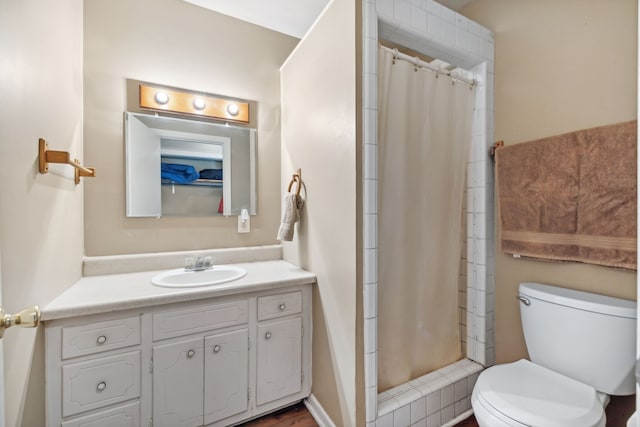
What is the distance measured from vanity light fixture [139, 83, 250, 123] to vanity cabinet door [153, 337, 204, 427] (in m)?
1.38

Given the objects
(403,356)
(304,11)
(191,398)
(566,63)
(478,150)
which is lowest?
(191,398)

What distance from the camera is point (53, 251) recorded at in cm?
123

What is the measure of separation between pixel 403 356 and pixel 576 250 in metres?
0.98

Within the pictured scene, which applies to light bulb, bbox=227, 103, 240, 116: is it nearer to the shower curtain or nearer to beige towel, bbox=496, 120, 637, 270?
the shower curtain

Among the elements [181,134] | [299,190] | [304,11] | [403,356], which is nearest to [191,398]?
[403,356]

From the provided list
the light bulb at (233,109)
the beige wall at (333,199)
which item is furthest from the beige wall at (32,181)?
the beige wall at (333,199)

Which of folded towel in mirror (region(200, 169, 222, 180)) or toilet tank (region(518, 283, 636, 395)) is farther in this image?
folded towel in mirror (region(200, 169, 222, 180))

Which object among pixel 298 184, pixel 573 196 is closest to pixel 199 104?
pixel 298 184

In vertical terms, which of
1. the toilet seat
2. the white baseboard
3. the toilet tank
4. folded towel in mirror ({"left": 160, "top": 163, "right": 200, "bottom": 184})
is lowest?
the white baseboard

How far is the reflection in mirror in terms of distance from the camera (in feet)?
5.74

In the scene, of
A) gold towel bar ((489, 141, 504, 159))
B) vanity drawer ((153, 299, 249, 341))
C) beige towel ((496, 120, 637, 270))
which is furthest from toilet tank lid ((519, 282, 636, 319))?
vanity drawer ((153, 299, 249, 341))

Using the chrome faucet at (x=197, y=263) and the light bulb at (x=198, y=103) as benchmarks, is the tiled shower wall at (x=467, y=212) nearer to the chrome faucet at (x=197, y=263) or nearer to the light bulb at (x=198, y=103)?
the chrome faucet at (x=197, y=263)

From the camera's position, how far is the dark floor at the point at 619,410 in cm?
125

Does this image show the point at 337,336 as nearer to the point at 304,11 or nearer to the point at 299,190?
the point at 299,190
